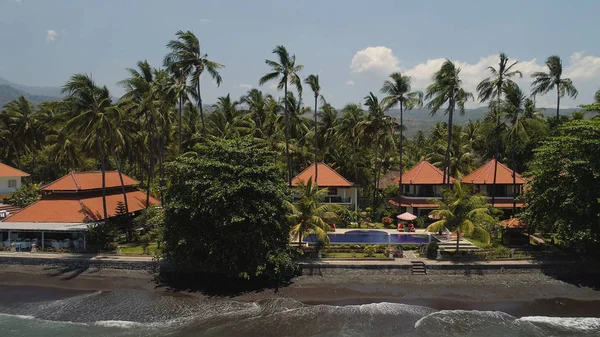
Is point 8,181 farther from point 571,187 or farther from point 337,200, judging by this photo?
point 571,187

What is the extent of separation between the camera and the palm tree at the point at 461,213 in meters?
26.5

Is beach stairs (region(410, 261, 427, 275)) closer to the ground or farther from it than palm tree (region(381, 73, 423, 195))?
closer to the ground

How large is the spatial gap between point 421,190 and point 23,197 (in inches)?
1557

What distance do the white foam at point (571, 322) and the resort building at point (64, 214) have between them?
29.2 m

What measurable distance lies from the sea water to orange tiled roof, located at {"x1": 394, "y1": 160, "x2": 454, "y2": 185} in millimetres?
18933

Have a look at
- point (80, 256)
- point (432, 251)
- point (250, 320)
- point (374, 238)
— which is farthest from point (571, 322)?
point (80, 256)

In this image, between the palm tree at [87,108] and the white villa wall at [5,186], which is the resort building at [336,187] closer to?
the palm tree at [87,108]

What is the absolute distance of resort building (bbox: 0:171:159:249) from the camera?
1234 inches

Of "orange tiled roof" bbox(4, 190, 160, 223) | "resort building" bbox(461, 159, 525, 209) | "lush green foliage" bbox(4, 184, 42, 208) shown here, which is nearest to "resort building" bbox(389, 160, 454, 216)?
"resort building" bbox(461, 159, 525, 209)

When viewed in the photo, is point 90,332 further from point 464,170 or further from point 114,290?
point 464,170

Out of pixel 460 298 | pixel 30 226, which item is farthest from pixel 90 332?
pixel 460 298

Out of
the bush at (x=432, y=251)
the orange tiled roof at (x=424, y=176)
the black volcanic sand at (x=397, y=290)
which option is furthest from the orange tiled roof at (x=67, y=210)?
the orange tiled roof at (x=424, y=176)

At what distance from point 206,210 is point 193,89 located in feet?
49.2

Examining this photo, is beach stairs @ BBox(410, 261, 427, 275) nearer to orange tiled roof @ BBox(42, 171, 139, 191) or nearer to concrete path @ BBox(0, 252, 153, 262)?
concrete path @ BBox(0, 252, 153, 262)
